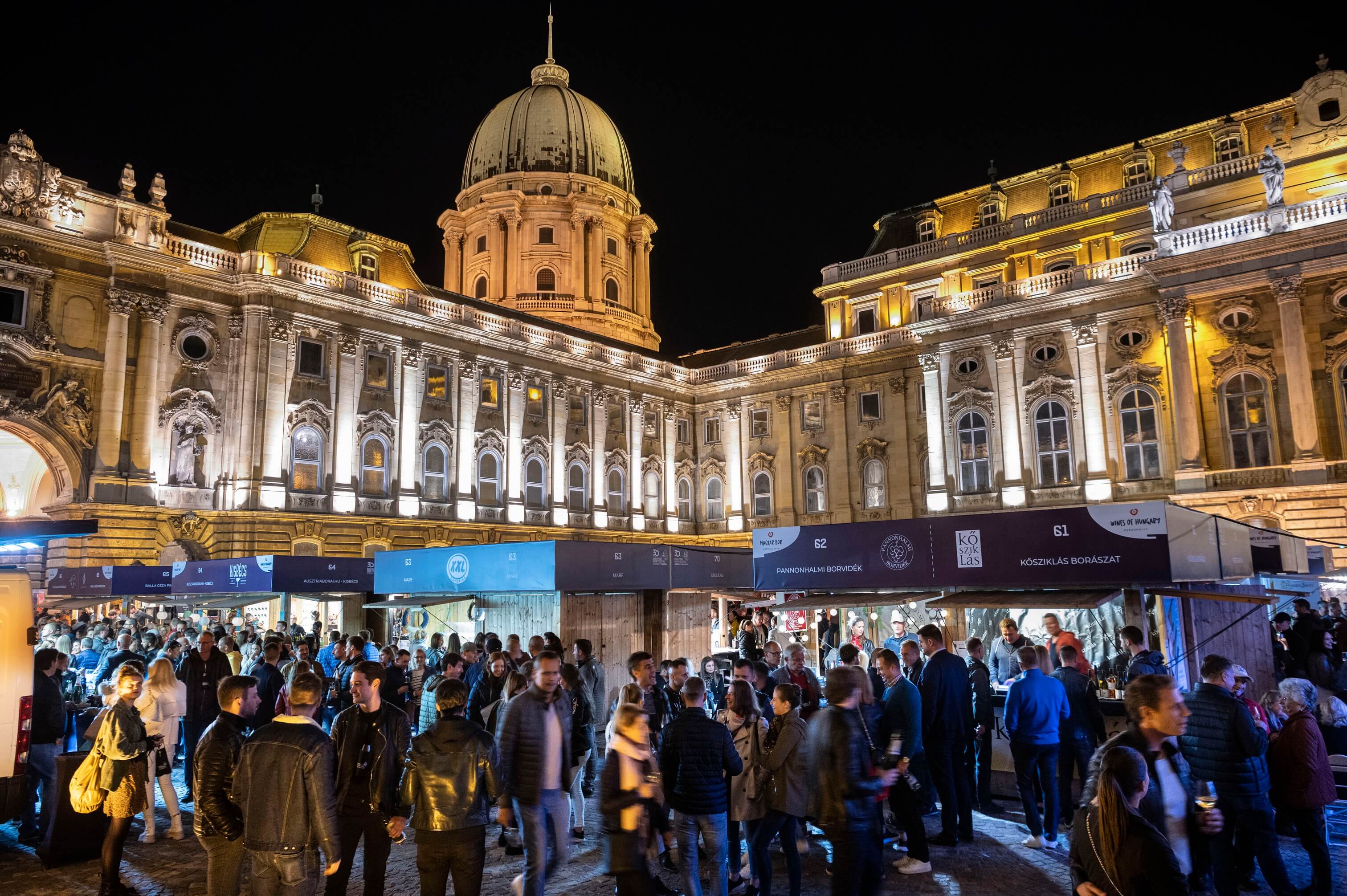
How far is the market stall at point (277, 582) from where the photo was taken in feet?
69.2

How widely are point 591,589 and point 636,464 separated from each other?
92.8 feet

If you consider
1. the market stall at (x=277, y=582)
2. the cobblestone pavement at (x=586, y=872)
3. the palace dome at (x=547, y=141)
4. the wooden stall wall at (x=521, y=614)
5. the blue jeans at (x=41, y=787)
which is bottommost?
the cobblestone pavement at (x=586, y=872)

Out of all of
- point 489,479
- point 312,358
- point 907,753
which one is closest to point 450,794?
point 907,753

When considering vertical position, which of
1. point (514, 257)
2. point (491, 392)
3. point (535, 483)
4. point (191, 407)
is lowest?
point (535, 483)

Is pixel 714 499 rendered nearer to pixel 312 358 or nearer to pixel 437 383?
pixel 437 383

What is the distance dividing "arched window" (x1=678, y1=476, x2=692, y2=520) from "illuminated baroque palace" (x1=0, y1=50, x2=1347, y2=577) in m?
0.21

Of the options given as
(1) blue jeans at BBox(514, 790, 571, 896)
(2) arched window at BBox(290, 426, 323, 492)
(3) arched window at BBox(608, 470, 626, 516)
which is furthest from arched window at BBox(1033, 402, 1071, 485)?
(1) blue jeans at BBox(514, 790, 571, 896)

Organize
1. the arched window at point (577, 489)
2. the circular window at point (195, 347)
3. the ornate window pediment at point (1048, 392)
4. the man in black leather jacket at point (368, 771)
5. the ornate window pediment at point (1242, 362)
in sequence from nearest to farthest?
the man in black leather jacket at point (368, 771), the ornate window pediment at point (1242, 362), the circular window at point (195, 347), the ornate window pediment at point (1048, 392), the arched window at point (577, 489)

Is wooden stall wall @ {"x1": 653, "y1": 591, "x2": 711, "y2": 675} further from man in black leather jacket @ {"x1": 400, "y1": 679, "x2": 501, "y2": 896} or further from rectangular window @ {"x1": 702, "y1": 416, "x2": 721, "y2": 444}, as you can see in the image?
rectangular window @ {"x1": 702, "y1": 416, "x2": 721, "y2": 444}

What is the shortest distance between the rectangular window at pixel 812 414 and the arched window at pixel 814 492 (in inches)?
80.9

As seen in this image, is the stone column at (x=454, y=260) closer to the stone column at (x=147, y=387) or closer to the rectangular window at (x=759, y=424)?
the rectangular window at (x=759, y=424)

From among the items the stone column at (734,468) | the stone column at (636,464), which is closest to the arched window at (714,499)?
the stone column at (734,468)

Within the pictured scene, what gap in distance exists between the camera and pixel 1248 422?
2942cm

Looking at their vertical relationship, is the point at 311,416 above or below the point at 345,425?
above
